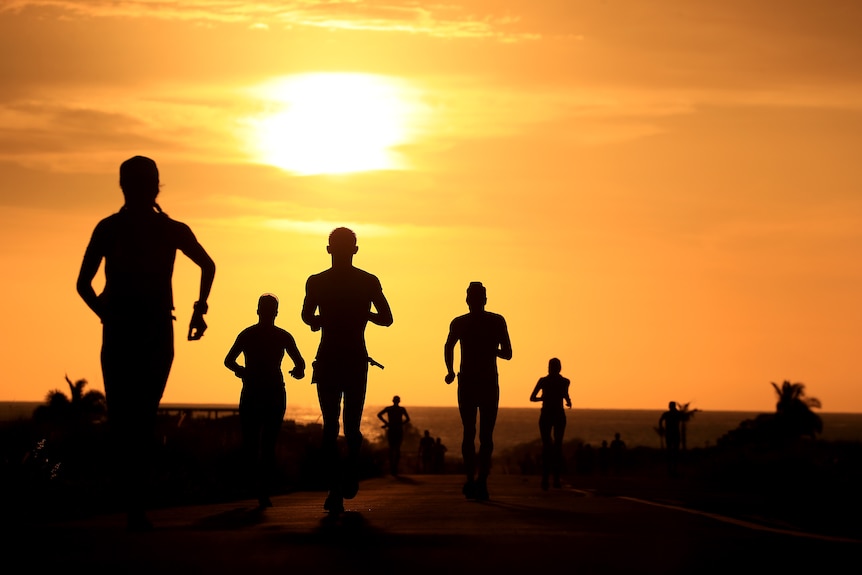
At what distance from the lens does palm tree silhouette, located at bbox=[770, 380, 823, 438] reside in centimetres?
9638

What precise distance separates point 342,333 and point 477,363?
3692mm

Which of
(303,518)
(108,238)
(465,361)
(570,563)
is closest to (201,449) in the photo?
(465,361)

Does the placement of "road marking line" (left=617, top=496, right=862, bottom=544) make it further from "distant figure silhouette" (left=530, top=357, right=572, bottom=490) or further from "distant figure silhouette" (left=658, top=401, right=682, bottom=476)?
"distant figure silhouette" (left=658, top=401, right=682, bottom=476)

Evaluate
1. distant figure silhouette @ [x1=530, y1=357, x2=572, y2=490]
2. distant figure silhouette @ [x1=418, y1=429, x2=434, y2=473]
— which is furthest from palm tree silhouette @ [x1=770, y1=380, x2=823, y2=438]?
distant figure silhouette @ [x1=530, y1=357, x2=572, y2=490]

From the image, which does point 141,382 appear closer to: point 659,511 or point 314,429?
point 659,511

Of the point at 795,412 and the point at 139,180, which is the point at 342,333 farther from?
the point at 795,412

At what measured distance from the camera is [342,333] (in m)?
12.1

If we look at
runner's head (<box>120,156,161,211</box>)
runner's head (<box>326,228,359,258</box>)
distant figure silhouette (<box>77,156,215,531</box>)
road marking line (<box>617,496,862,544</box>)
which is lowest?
road marking line (<box>617,496,862,544</box>)

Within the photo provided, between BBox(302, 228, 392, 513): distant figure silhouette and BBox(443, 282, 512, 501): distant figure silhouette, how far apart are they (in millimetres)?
3258

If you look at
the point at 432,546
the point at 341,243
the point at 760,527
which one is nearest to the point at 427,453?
the point at 341,243

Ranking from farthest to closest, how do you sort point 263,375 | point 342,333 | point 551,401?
point 551,401 < point 263,375 < point 342,333

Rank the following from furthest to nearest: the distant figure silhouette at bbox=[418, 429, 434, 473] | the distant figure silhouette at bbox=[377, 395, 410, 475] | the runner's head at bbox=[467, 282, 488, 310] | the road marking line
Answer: the distant figure silhouette at bbox=[418, 429, 434, 473]
the distant figure silhouette at bbox=[377, 395, 410, 475]
the runner's head at bbox=[467, 282, 488, 310]
the road marking line

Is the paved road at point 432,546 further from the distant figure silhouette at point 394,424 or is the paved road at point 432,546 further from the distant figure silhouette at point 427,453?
the distant figure silhouette at point 427,453

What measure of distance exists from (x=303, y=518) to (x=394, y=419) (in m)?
21.3
